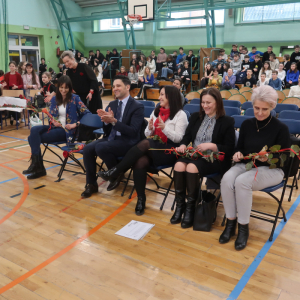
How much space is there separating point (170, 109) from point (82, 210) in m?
1.39

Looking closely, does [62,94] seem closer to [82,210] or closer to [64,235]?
[82,210]

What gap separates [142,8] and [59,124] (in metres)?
10.3

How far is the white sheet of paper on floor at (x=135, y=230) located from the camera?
267cm

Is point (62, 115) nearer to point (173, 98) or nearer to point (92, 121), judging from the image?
point (92, 121)

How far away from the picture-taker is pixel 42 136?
13.0ft

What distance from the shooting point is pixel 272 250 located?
8.08 ft

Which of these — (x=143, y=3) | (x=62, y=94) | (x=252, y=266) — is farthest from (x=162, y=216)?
(x=143, y=3)

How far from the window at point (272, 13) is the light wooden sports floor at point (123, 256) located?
1089cm

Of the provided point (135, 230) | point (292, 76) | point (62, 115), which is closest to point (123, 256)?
point (135, 230)

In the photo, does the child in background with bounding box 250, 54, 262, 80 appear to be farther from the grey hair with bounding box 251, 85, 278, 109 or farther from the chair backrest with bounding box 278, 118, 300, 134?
the grey hair with bounding box 251, 85, 278, 109

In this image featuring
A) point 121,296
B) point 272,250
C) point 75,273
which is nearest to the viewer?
point 121,296

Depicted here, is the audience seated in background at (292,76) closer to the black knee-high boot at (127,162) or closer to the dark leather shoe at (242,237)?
the black knee-high boot at (127,162)

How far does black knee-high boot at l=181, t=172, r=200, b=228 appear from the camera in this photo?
2.71m

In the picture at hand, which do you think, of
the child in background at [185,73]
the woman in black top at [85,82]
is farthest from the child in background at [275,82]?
the woman in black top at [85,82]
